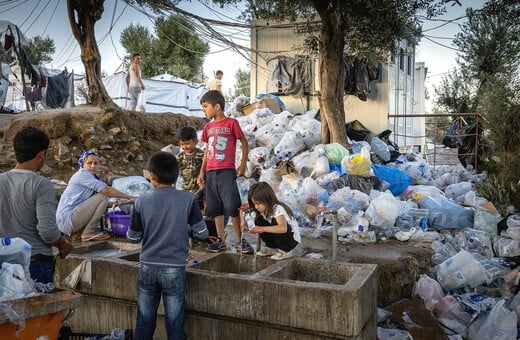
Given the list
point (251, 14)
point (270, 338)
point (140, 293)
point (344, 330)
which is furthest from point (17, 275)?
point (251, 14)

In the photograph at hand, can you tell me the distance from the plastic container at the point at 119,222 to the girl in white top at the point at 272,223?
6.78 feet

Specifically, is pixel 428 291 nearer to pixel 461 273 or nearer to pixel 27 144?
pixel 461 273

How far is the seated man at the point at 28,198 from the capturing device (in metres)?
2.61

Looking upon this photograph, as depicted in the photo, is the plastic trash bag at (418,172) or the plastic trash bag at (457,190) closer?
the plastic trash bag at (457,190)

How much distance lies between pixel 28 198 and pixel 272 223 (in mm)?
1805

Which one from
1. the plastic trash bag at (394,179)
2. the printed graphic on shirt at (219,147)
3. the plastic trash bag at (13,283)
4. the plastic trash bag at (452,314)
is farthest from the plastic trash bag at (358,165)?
the plastic trash bag at (13,283)

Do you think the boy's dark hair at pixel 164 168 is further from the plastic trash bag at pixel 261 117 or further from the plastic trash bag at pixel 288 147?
the plastic trash bag at pixel 261 117

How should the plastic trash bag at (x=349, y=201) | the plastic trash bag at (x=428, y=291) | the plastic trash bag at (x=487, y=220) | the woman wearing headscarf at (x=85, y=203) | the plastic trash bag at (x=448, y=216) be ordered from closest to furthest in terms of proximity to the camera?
→ the plastic trash bag at (x=428, y=291), the woman wearing headscarf at (x=85, y=203), the plastic trash bag at (x=349, y=201), the plastic trash bag at (x=487, y=220), the plastic trash bag at (x=448, y=216)

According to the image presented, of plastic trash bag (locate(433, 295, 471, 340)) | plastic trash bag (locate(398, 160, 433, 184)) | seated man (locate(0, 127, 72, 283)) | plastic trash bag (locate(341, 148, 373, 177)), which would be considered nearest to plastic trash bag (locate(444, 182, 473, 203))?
plastic trash bag (locate(398, 160, 433, 184))

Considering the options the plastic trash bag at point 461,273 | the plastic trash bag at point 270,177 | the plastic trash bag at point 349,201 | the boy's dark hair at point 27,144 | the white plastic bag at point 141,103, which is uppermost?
the white plastic bag at point 141,103

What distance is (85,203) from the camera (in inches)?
196

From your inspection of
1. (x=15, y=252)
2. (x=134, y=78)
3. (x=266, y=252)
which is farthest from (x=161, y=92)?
(x=15, y=252)

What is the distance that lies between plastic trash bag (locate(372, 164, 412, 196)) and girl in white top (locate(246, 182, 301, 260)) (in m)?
3.97

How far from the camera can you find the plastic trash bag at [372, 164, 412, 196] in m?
7.33
